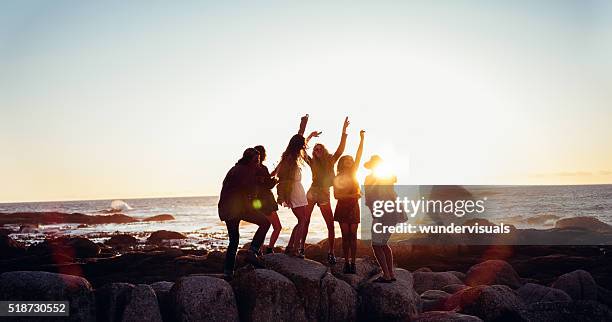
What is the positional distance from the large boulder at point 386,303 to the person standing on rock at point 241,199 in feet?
8.07

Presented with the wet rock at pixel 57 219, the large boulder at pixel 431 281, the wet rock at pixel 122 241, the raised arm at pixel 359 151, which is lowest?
the wet rock at pixel 57 219

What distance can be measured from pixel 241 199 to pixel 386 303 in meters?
3.66

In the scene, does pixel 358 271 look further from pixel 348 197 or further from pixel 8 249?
pixel 8 249

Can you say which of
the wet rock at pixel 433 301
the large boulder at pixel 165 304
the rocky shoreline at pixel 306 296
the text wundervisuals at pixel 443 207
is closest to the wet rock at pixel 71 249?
the rocky shoreline at pixel 306 296

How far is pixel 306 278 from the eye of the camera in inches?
418

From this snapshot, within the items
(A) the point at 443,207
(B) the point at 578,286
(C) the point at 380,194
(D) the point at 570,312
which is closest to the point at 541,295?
(B) the point at 578,286

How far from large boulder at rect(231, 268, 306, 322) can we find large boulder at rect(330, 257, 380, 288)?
1.52 metres

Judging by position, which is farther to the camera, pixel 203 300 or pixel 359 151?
pixel 359 151

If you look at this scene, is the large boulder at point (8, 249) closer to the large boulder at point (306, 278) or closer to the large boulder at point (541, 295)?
the large boulder at point (306, 278)

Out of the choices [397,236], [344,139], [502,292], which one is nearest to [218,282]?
[344,139]

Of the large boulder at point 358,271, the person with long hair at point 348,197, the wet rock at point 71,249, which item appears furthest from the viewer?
the wet rock at point 71,249

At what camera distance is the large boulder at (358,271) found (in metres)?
11.6

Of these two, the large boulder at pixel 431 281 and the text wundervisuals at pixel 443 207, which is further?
the text wundervisuals at pixel 443 207

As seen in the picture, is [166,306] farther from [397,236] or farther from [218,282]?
[397,236]
